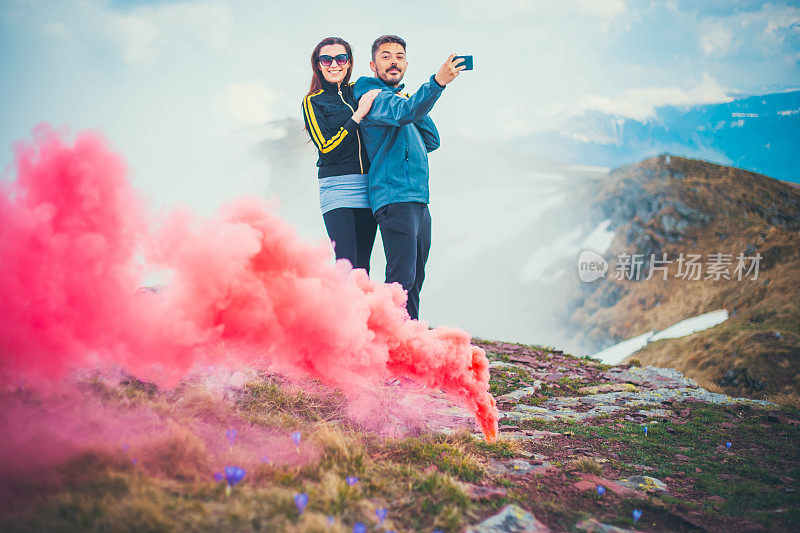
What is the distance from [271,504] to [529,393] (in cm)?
546

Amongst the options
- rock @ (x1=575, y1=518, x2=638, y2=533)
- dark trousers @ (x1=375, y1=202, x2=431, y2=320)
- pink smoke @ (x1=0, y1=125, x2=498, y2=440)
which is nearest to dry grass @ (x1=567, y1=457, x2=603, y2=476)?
rock @ (x1=575, y1=518, x2=638, y2=533)

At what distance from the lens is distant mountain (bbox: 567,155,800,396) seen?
15258mm

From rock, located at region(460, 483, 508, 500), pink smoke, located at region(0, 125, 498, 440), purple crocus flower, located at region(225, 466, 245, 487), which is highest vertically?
pink smoke, located at region(0, 125, 498, 440)

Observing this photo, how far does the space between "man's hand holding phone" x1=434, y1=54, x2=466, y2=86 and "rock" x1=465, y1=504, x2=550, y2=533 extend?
356cm

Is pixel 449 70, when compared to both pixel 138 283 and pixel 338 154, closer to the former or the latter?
pixel 338 154

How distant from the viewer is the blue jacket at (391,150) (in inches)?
186

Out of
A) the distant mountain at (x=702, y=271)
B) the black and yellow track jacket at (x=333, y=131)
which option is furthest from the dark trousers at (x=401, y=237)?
the distant mountain at (x=702, y=271)

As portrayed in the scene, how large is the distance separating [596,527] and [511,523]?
23.3 inches

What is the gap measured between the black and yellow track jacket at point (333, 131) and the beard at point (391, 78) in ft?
1.35

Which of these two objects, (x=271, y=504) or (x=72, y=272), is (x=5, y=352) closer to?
(x=72, y=272)

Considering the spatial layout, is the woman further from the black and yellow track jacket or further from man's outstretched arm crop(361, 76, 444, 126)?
man's outstretched arm crop(361, 76, 444, 126)

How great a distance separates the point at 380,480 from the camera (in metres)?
2.86

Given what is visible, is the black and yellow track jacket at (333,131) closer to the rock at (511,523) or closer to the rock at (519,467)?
the rock at (519,467)

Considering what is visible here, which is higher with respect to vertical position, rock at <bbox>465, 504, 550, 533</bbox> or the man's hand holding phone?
the man's hand holding phone
